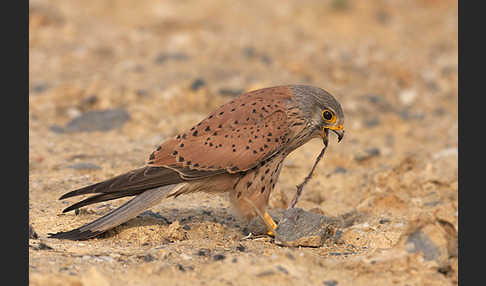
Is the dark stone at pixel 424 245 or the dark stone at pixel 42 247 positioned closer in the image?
the dark stone at pixel 424 245

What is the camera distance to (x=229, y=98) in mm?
9492

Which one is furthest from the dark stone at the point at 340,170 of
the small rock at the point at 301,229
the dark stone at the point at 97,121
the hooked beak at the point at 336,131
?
the dark stone at the point at 97,121

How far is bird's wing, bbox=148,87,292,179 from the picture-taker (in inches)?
203

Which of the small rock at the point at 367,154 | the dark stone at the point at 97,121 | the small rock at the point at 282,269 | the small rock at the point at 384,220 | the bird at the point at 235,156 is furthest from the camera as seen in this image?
the dark stone at the point at 97,121

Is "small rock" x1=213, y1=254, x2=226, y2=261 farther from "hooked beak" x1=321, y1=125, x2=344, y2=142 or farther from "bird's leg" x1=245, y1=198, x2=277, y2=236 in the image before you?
"hooked beak" x1=321, y1=125, x2=344, y2=142

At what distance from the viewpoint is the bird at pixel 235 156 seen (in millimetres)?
5039

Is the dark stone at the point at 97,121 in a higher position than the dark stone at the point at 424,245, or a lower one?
lower

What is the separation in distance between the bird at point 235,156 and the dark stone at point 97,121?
3328mm

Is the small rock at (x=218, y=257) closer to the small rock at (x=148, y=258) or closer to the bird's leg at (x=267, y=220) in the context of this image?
the small rock at (x=148, y=258)

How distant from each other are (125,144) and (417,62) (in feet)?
23.4

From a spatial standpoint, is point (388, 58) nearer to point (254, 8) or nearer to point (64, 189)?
point (254, 8)

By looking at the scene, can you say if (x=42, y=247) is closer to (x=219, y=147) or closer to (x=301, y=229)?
(x=219, y=147)

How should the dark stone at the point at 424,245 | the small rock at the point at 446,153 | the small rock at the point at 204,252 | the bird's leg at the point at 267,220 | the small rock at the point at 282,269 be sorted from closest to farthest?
the small rock at the point at 282,269 < the dark stone at the point at 424,245 < the small rock at the point at 204,252 < the bird's leg at the point at 267,220 < the small rock at the point at 446,153

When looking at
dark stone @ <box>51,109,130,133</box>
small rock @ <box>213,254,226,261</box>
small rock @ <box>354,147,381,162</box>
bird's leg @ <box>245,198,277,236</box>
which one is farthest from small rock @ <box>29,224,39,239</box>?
small rock @ <box>354,147,381,162</box>
